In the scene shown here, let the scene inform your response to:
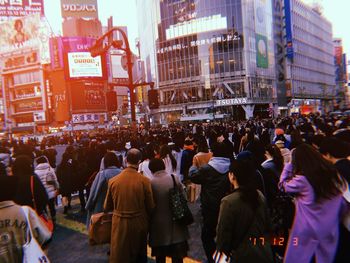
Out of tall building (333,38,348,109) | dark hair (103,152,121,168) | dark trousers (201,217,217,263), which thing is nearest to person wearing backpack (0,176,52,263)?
dark hair (103,152,121,168)

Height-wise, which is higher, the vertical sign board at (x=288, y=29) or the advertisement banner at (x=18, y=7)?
the advertisement banner at (x=18, y=7)

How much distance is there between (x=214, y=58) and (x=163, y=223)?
2330 inches

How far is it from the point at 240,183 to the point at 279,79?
2893 inches

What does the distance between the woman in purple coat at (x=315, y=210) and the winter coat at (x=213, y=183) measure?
5.13 feet

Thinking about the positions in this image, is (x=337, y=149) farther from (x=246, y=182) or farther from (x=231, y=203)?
(x=231, y=203)

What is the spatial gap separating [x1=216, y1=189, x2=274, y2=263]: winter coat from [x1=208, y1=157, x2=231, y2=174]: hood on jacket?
4.71 ft

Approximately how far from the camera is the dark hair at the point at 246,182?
3107mm

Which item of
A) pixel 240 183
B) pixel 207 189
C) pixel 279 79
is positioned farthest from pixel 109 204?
pixel 279 79

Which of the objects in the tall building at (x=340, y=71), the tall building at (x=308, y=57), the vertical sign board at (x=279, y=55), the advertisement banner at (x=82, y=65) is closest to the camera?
the vertical sign board at (x=279, y=55)

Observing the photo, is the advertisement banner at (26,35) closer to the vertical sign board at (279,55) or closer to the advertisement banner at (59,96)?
the advertisement banner at (59,96)

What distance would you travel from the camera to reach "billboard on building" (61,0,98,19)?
364 feet

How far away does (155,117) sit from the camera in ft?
236

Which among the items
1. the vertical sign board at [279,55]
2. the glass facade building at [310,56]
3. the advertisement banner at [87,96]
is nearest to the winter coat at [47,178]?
the vertical sign board at [279,55]

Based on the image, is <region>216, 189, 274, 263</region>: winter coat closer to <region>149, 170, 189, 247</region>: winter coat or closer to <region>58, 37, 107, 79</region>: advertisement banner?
<region>149, 170, 189, 247</region>: winter coat
